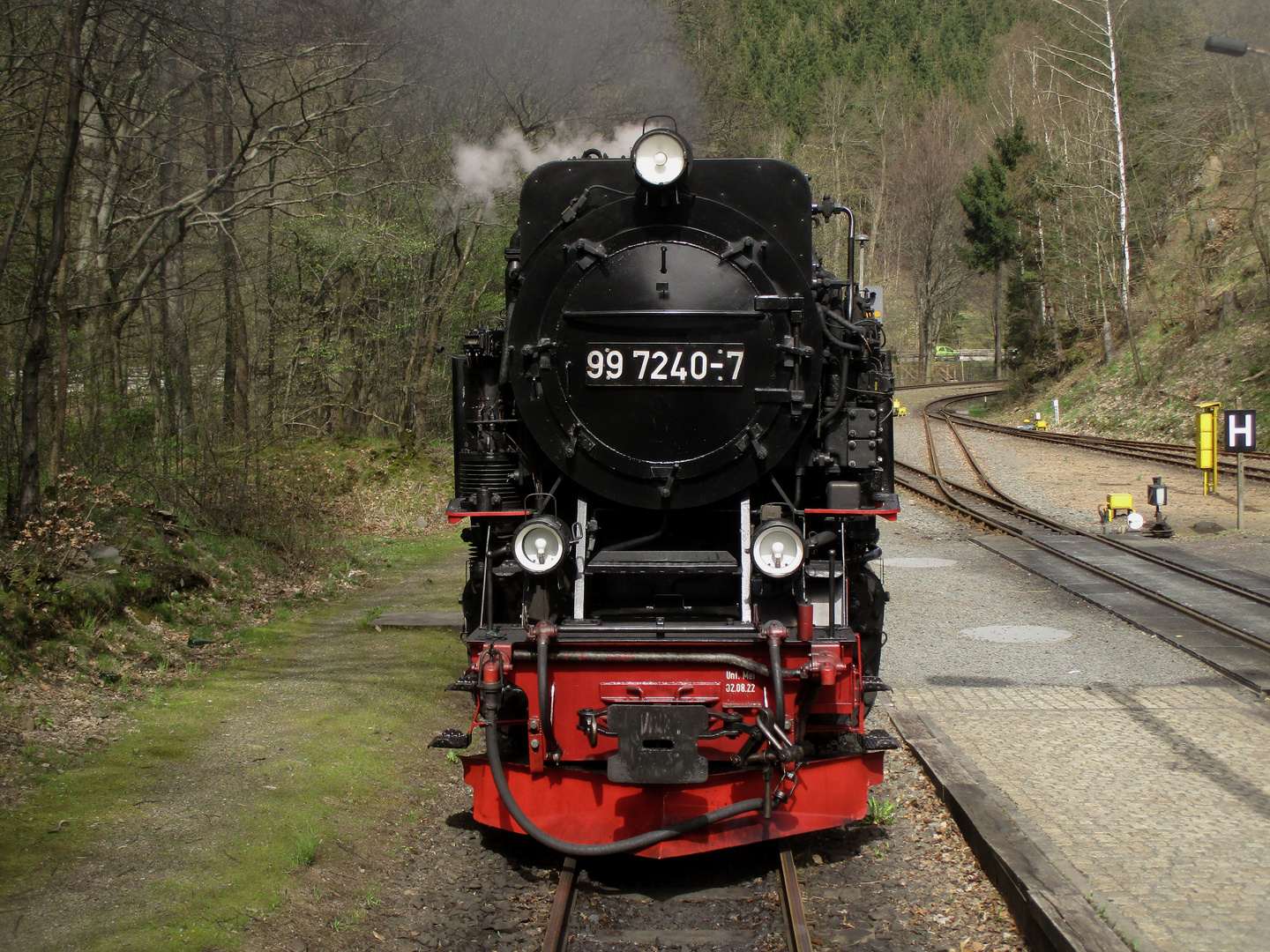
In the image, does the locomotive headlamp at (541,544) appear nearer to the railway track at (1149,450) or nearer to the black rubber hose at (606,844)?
the black rubber hose at (606,844)

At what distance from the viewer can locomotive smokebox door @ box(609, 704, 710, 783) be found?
4.43m

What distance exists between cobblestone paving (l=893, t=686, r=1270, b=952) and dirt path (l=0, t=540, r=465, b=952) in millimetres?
3100

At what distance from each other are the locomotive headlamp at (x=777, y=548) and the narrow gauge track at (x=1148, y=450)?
16438 millimetres

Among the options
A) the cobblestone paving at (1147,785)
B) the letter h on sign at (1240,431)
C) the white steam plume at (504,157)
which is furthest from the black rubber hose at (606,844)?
the letter h on sign at (1240,431)

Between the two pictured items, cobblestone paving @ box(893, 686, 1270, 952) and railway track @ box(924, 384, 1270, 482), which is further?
railway track @ box(924, 384, 1270, 482)

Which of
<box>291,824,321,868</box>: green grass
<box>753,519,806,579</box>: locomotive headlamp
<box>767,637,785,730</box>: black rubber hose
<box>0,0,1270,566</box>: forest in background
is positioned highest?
<box>0,0,1270,566</box>: forest in background

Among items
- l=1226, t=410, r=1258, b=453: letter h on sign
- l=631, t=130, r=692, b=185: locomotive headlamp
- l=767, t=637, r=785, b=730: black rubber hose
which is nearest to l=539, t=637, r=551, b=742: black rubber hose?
l=767, t=637, r=785, b=730: black rubber hose

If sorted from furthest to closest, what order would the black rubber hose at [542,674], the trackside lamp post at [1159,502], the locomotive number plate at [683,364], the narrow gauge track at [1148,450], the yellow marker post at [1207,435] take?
1. the narrow gauge track at [1148,450]
2. the yellow marker post at [1207,435]
3. the trackside lamp post at [1159,502]
4. the locomotive number plate at [683,364]
5. the black rubber hose at [542,674]

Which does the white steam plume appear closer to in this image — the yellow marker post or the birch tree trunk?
the yellow marker post

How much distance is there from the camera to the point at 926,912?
4.35m

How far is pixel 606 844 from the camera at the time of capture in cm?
459

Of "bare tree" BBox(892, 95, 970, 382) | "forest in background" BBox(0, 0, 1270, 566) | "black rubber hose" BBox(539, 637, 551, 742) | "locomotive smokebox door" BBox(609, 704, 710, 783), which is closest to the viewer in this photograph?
"locomotive smokebox door" BBox(609, 704, 710, 783)

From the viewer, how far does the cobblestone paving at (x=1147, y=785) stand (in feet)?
13.5

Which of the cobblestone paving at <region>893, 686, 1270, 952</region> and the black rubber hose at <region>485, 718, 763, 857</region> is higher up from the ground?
the black rubber hose at <region>485, 718, 763, 857</region>
